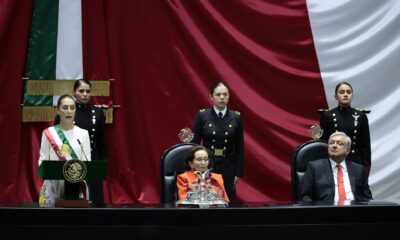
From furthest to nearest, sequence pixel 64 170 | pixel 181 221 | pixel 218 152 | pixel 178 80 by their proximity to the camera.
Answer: pixel 178 80, pixel 218 152, pixel 64 170, pixel 181 221

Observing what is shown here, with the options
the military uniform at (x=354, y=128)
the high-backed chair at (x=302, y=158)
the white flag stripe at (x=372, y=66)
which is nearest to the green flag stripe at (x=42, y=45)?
the white flag stripe at (x=372, y=66)

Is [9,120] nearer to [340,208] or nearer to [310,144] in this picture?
[310,144]

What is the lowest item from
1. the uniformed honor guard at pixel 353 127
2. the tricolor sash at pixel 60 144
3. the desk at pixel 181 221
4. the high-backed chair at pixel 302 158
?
the desk at pixel 181 221

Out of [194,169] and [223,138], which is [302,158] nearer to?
[194,169]

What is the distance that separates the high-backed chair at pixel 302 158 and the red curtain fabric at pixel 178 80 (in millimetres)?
2388

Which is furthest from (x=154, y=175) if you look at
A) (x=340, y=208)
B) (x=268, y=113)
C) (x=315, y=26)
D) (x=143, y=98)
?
(x=340, y=208)

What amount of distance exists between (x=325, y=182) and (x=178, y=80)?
289 cm

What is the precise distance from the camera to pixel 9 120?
6730mm

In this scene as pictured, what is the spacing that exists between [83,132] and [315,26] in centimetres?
302

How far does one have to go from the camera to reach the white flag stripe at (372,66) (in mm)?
7062

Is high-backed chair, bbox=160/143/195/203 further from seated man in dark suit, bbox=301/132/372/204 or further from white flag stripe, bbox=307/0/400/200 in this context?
white flag stripe, bbox=307/0/400/200

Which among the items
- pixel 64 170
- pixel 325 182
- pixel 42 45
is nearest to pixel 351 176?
pixel 325 182

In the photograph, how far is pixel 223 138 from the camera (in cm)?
586

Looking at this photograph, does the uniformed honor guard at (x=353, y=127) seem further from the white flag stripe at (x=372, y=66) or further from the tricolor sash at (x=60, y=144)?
the tricolor sash at (x=60, y=144)
